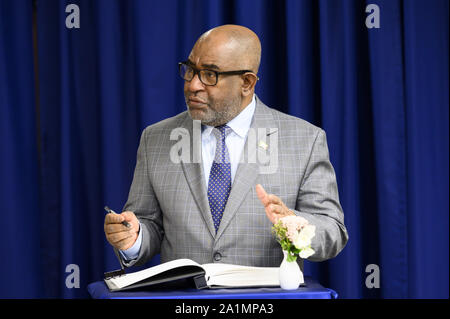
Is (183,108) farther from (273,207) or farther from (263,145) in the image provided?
(273,207)

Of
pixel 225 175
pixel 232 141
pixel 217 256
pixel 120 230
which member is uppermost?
pixel 232 141

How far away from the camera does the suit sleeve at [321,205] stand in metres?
1.76

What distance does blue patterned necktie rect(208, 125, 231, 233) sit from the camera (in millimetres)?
1948

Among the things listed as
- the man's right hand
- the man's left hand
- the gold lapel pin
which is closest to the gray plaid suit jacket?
the gold lapel pin

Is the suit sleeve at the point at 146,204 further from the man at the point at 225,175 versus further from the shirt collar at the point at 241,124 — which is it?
the shirt collar at the point at 241,124

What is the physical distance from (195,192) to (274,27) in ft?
3.43

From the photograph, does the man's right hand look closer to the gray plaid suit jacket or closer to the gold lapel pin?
the gray plaid suit jacket

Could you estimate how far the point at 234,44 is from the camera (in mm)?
2004

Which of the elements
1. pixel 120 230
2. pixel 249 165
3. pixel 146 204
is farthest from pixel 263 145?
pixel 120 230

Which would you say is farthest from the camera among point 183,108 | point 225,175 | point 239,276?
→ point 183,108

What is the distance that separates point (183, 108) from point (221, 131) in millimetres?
648
